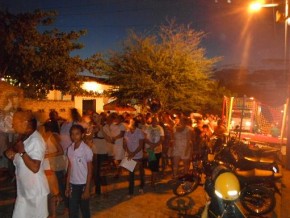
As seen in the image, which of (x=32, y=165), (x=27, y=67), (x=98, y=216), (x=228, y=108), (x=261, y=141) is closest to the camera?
(x=32, y=165)

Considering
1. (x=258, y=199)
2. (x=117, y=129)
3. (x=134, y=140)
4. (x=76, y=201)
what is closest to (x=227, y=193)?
(x=76, y=201)

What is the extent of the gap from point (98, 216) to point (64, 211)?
0.70 meters

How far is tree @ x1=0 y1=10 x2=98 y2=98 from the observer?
17094mm

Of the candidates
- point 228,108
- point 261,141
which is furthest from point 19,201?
point 228,108

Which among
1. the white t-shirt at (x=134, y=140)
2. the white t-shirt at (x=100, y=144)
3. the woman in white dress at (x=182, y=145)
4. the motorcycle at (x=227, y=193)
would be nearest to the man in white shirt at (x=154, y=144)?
the woman in white dress at (x=182, y=145)

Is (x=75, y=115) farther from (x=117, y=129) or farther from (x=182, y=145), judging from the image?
(x=182, y=145)

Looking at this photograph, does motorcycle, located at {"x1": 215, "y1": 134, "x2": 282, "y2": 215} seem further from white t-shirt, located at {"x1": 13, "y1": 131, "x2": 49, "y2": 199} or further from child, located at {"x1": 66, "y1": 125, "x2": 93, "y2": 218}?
white t-shirt, located at {"x1": 13, "y1": 131, "x2": 49, "y2": 199}

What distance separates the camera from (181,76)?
2172 cm

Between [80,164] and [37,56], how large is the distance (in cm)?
1331

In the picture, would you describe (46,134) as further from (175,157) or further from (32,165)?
(175,157)

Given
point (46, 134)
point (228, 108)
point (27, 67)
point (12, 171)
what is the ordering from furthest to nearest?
point (27, 67) < point (228, 108) < point (12, 171) < point (46, 134)

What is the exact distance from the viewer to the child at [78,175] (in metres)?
5.39

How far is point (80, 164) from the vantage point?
5.43 metres

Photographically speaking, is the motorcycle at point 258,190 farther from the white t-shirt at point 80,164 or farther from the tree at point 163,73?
the tree at point 163,73
